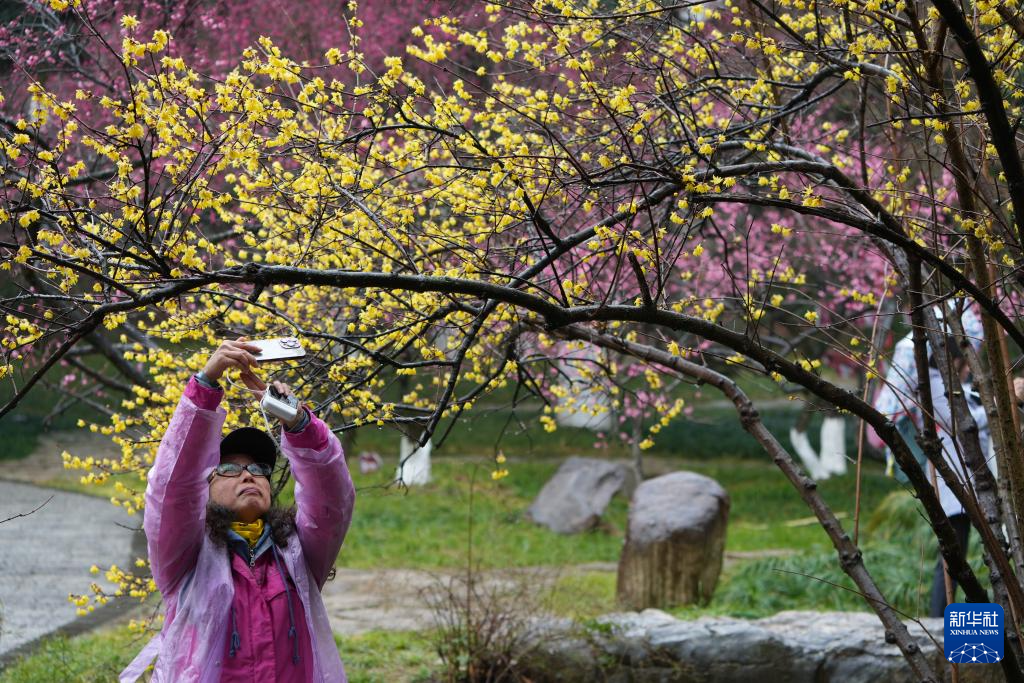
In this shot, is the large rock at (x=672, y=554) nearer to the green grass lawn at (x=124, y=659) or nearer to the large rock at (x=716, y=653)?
the green grass lawn at (x=124, y=659)

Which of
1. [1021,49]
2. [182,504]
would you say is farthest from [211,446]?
[1021,49]

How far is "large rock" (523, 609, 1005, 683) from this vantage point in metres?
5.90

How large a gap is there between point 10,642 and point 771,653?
4.96m

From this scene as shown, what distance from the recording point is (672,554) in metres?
8.45

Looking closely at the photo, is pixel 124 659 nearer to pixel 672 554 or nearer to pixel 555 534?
pixel 672 554

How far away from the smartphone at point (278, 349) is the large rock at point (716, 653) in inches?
132

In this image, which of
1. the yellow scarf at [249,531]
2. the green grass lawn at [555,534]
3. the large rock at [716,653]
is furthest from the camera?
the green grass lawn at [555,534]

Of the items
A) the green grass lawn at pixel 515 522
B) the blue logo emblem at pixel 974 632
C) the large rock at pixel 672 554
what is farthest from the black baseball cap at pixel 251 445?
the green grass lawn at pixel 515 522

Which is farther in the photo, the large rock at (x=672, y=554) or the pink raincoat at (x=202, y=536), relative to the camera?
the large rock at (x=672, y=554)

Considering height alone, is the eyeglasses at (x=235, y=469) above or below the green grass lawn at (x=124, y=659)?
above

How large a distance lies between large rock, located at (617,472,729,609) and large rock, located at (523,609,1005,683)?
2257mm

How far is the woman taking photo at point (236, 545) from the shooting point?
9.91 ft

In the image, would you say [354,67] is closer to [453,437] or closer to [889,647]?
[889,647]

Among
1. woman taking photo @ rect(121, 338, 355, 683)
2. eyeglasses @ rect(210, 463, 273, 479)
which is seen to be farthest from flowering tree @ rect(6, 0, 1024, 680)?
eyeglasses @ rect(210, 463, 273, 479)
